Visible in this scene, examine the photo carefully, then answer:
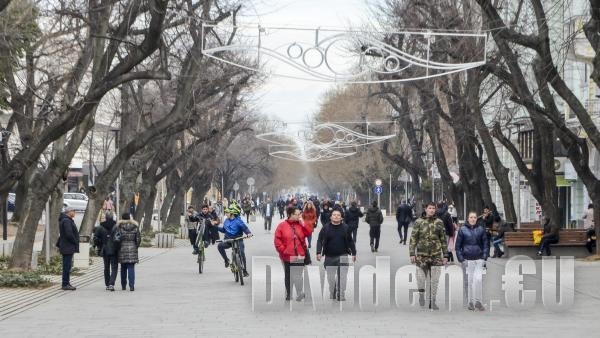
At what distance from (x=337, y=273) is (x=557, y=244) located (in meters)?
14.6

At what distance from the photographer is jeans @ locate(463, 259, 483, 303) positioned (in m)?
17.0

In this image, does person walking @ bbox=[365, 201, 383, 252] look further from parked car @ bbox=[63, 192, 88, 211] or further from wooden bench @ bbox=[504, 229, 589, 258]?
parked car @ bbox=[63, 192, 88, 211]

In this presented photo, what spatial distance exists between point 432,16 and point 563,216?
2529 cm

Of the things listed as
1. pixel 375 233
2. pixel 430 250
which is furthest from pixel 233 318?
pixel 375 233

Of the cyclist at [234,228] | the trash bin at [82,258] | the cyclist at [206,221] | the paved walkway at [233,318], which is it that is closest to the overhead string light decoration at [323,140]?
the cyclist at [206,221]

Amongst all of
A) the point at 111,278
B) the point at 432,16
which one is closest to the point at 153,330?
the point at 111,278

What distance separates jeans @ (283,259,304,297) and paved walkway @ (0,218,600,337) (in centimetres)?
64

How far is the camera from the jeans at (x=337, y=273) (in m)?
18.0

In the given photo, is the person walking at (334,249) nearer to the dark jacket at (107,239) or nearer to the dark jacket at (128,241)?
the dark jacket at (128,241)

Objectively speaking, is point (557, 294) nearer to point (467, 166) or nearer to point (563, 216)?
point (467, 166)

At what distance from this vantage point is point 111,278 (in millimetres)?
22094

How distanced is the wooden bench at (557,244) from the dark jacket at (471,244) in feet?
47.4

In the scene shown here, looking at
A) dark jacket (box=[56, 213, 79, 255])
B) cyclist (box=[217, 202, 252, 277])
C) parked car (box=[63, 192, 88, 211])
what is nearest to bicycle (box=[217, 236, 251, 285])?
cyclist (box=[217, 202, 252, 277])

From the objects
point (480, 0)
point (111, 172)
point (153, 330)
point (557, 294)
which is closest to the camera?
point (153, 330)
